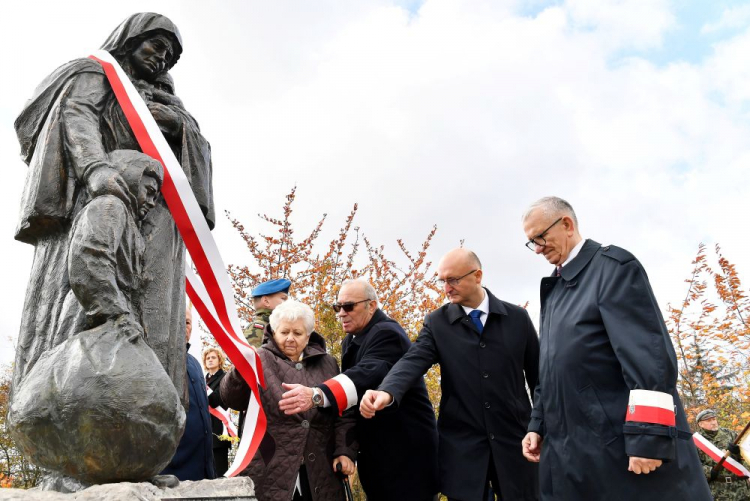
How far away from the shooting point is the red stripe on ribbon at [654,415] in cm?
241

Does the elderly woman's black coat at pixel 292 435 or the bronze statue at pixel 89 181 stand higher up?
the bronze statue at pixel 89 181

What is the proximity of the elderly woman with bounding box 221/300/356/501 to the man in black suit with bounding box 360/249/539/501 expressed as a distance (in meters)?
0.40

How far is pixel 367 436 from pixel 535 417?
111 cm

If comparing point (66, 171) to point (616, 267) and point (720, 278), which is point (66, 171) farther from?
point (720, 278)

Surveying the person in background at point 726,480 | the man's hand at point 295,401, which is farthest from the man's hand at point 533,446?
the person in background at point 726,480

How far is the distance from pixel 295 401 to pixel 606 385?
1.55 meters

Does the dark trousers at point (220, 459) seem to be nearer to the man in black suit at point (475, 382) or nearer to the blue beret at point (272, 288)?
the blue beret at point (272, 288)

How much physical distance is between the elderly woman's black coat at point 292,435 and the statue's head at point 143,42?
1.69m

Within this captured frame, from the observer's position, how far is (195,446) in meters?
3.62

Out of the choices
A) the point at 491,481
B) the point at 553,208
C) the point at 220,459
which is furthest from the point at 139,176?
the point at 220,459

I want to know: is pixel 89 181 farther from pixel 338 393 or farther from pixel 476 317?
pixel 476 317

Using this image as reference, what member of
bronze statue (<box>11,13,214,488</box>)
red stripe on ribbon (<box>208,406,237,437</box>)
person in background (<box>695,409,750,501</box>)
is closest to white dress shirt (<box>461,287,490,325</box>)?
bronze statue (<box>11,13,214,488</box>)

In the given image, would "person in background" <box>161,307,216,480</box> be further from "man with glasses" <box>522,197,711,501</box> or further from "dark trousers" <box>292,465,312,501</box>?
"man with glasses" <box>522,197,711,501</box>

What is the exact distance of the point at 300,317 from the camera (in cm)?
384
